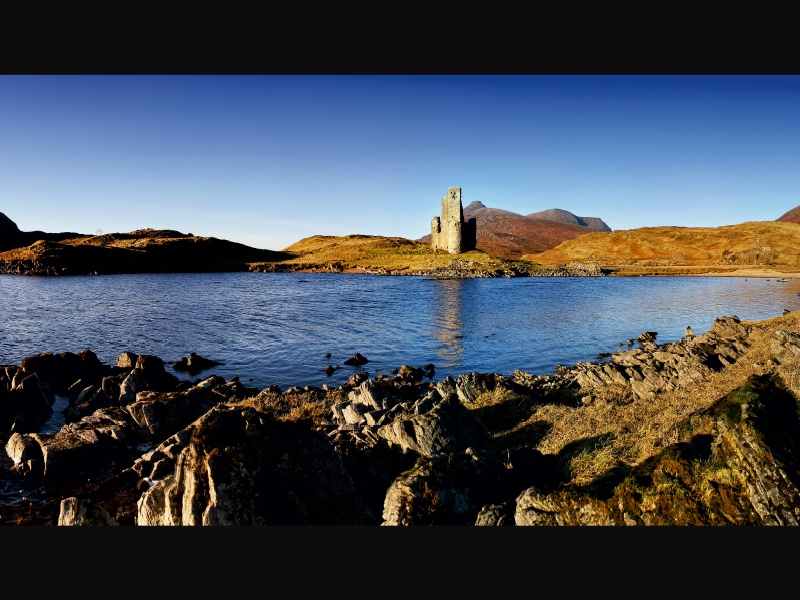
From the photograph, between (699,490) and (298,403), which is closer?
(699,490)

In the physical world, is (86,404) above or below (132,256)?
below

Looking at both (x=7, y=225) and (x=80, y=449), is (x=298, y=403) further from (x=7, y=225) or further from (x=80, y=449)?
(x=7, y=225)

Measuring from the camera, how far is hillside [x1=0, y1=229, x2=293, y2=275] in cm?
11038

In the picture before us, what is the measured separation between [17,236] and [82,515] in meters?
216

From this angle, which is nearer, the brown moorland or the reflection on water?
the reflection on water

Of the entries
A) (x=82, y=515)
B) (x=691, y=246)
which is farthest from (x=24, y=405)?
(x=691, y=246)

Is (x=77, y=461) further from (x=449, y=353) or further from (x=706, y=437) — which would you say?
(x=449, y=353)

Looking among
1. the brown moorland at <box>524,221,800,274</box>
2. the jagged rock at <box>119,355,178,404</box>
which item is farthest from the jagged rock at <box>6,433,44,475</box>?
the brown moorland at <box>524,221,800,274</box>

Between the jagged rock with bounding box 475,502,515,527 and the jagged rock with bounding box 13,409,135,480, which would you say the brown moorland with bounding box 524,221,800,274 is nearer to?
the jagged rock with bounding box 475,502,515,527

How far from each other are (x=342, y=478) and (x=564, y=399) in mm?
11214

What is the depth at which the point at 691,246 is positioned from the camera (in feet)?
504

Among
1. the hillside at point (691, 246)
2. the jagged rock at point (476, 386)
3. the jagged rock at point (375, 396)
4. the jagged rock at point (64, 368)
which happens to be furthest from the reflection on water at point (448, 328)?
the hillside at point (691, 246)

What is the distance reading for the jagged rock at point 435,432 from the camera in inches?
420

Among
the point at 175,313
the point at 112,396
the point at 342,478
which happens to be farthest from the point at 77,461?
the point at 175,313
